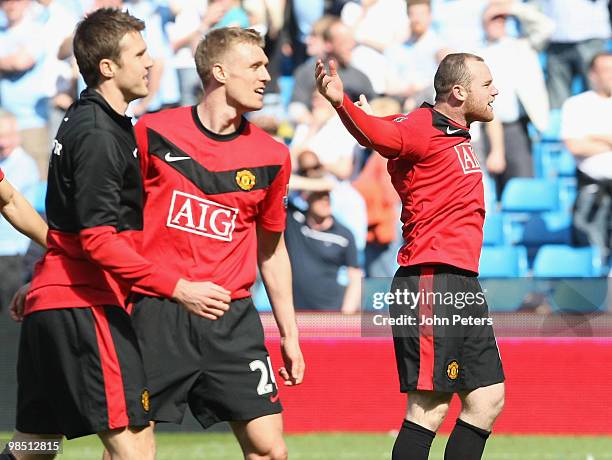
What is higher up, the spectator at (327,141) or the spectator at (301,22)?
the spectator at (301,22)

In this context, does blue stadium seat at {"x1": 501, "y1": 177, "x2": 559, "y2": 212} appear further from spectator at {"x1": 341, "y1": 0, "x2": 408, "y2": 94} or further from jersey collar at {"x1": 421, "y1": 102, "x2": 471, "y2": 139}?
jersey collar at {"x1": 421, "y1": 102, "x2": 471, "y2": 139}

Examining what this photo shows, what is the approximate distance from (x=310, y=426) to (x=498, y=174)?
2722 millimetres

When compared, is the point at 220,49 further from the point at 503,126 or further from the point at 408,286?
the point at 503,126

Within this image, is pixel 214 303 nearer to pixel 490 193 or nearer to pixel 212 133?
pixel 212 133

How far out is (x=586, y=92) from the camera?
10.9 metres

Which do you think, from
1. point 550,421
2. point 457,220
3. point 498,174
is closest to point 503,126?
point 498,174

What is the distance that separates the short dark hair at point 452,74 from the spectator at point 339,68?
4.76 metres

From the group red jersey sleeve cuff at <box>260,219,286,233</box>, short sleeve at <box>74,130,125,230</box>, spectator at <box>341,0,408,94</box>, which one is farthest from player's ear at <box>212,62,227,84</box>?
spectator at <box>341,0,408,94</box>

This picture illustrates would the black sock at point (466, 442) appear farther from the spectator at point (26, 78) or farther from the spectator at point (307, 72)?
the spectator at point (26, 78)

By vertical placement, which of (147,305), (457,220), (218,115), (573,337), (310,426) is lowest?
(310,426)

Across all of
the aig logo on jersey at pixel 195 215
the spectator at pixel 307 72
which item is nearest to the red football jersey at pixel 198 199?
the aig logo on jersey at pixel 195 215

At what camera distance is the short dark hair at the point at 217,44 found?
5.48 m

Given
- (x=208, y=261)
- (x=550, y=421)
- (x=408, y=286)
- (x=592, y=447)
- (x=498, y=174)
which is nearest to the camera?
(x=208, y=261)

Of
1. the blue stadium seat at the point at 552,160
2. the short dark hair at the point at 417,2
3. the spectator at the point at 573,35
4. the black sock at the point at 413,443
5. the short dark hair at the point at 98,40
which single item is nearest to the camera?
the short dark hair at the point at 98,40
